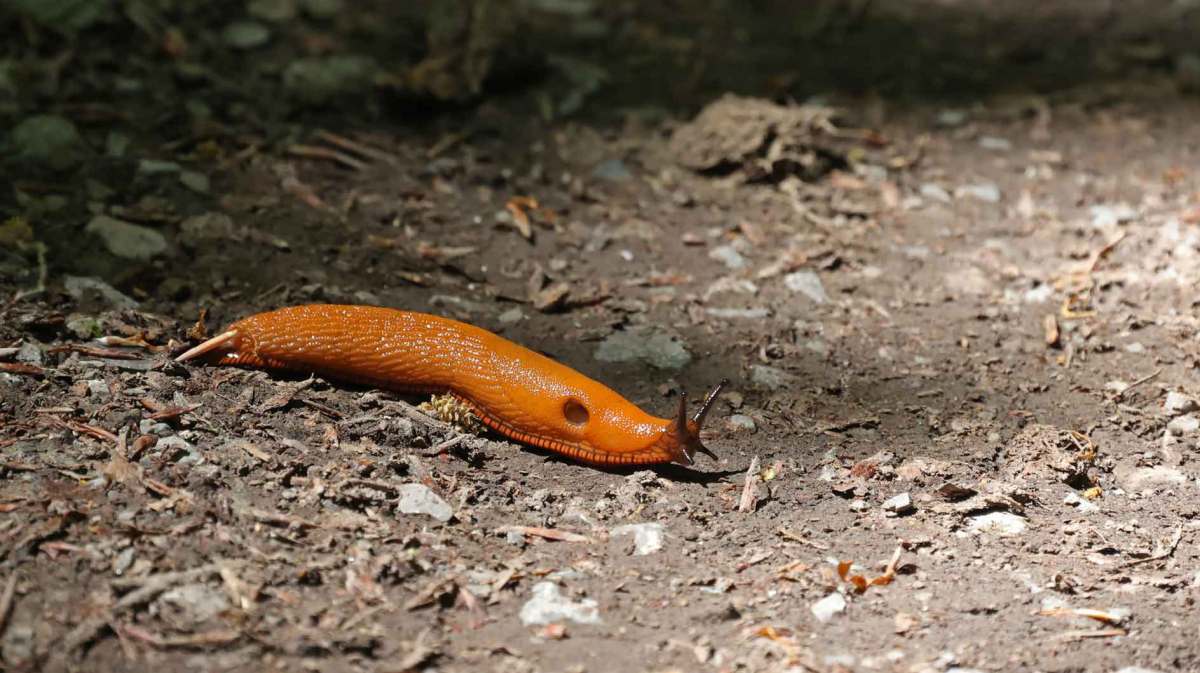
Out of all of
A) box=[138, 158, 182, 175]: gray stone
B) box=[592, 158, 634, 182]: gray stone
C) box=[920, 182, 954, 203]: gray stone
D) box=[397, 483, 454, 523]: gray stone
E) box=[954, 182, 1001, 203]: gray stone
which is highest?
box=[954, 182, 1001, 203]: gray stone

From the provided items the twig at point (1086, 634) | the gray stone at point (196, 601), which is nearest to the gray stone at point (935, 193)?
the twig at point (1086, 634)

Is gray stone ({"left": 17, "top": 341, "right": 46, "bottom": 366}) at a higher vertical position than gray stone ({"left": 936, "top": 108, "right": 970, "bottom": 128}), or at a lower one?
lower

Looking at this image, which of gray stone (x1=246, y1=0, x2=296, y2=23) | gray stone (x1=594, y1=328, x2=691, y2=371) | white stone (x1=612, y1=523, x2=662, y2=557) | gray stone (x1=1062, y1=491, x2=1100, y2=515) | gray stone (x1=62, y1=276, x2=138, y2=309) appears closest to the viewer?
white stone (x1=612, y1=523, x2=662, y2=557)

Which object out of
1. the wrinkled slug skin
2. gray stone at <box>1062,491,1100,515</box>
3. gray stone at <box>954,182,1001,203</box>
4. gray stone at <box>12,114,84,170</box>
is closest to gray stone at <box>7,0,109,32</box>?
gray stone at <box>12,114,84,170</box>

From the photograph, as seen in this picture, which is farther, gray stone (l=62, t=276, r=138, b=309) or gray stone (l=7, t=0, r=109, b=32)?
gray stone (l=7, t=0, r=109, b=32)

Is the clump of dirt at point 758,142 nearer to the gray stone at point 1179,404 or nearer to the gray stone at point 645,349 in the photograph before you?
the gray stone at point 645,349

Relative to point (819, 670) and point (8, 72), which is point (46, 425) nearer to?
point (819, 670)

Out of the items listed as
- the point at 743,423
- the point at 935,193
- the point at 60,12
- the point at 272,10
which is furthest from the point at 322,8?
the point at 743,423

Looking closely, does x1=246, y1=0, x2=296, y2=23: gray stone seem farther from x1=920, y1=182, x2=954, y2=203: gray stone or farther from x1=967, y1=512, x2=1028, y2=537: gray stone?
x1=967, y1=512, x2=1028, y2=537: gray stone
